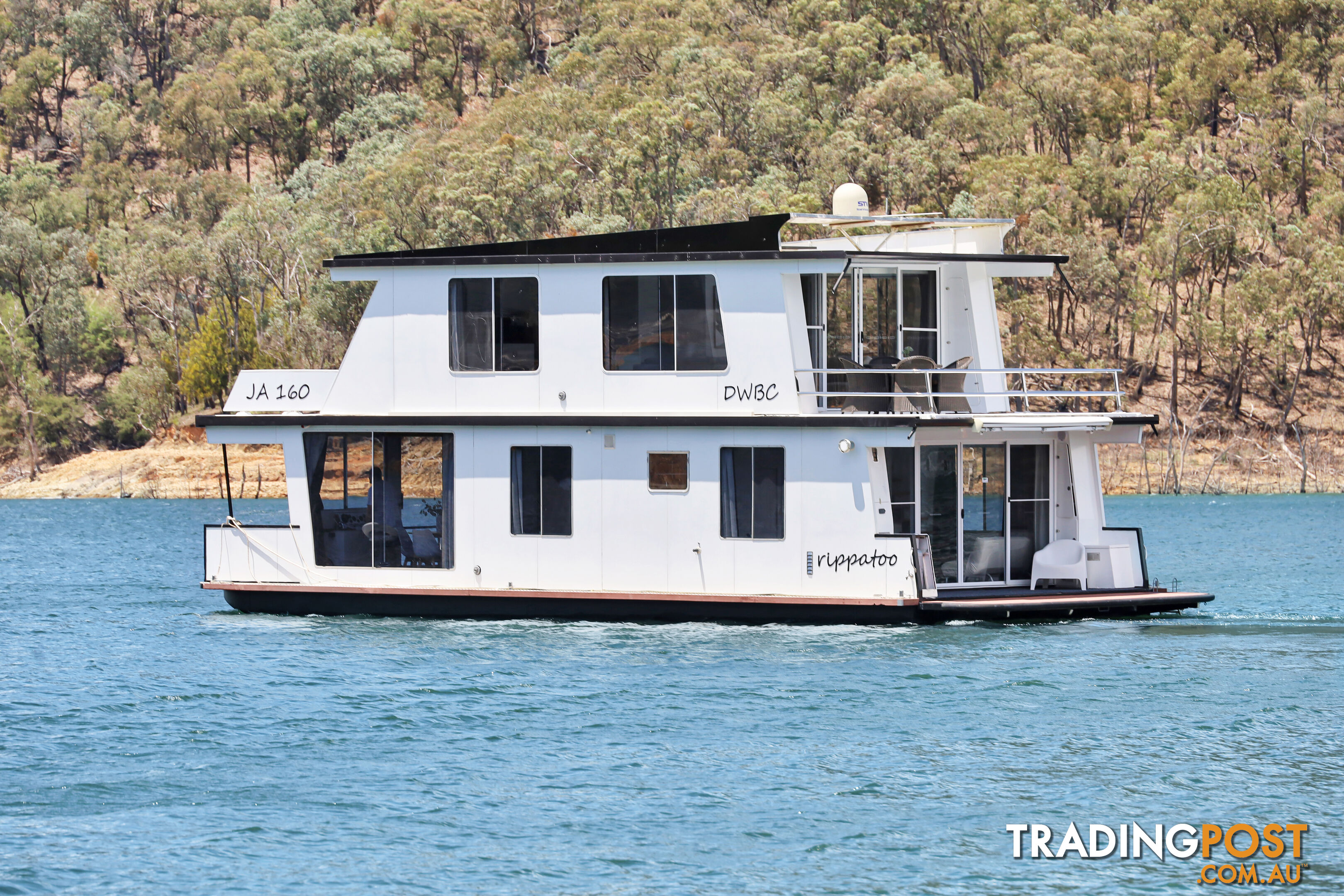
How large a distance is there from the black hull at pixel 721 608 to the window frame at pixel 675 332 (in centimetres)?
289

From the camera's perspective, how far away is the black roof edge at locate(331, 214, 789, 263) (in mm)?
18453

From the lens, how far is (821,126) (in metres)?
70.2

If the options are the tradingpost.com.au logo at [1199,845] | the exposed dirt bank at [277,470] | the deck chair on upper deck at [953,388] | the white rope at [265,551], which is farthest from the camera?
the exposed dirt bank at [277,470]

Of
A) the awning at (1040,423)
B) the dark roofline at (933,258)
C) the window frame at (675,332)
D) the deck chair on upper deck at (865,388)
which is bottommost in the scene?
the awning at (1040,423)

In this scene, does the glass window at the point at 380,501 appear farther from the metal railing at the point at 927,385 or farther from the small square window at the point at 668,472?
the metal railing at the point at 927,385

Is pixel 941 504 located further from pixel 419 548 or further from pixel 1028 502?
pixel 419 548

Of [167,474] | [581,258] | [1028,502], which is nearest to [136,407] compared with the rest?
[167,474]

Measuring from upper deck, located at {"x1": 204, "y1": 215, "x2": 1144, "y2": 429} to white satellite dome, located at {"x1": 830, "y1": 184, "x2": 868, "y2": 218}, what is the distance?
0.30 m

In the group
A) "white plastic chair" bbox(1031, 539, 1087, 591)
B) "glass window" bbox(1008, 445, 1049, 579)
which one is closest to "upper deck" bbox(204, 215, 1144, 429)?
"glass window" bbox(1008, 445, 1049, 579)

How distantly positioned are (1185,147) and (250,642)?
5998 cm

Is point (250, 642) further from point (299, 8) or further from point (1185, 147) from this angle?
point (299, 8)

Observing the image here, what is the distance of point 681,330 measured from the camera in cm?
1861

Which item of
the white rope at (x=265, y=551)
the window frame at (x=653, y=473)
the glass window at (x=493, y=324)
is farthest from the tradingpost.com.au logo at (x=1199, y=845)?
the white rope at (x=265, y=551)

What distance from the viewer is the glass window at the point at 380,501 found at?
19.0 meters
